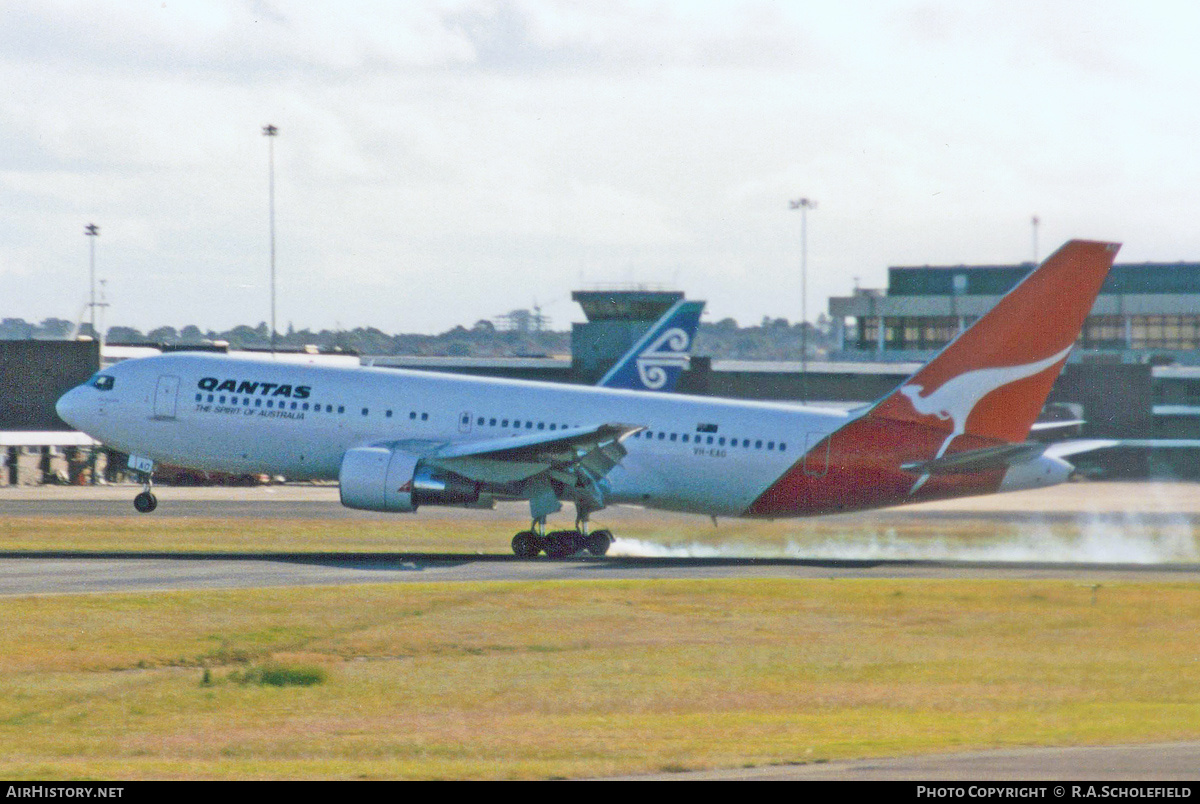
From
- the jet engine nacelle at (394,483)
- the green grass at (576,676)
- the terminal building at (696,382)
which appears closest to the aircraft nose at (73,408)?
the jet engine nacelle at (394,483)

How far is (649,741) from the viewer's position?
1945 cm

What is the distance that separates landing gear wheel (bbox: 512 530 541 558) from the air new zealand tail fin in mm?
31684

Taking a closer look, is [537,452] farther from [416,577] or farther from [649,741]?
[649,741]

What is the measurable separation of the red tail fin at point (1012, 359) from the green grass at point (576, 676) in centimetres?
639

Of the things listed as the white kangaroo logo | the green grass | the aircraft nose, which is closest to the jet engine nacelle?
the green grass

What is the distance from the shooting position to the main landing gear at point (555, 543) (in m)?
40.7

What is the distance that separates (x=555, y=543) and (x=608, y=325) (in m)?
61.7

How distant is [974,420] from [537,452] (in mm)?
11772

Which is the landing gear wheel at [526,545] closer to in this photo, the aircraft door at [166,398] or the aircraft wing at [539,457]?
the aircraft wing at [539,457]

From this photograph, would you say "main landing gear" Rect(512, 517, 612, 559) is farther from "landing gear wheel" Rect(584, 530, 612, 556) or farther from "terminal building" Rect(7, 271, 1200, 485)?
"terminal building" Rect(7, 271, 1200, 485)

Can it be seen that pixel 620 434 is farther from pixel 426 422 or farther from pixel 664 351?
pixel 664 351

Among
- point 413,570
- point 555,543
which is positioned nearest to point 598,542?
point 555,543

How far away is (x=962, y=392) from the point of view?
4019 centimetres

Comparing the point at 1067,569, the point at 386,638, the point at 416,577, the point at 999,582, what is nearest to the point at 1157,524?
the point at 1067,569
